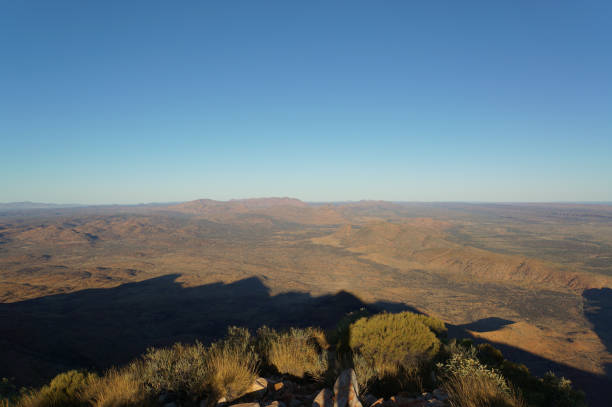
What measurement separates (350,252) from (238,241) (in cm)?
3863

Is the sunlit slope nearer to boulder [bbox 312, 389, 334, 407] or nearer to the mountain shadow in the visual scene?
the mountain shadow

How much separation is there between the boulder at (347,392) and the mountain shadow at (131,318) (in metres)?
17.6

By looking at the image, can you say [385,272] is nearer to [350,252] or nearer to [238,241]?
[350,252]

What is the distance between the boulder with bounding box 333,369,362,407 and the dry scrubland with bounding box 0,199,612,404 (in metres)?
2.62

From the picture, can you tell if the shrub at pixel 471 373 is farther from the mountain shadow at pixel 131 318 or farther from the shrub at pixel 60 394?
the mountain shadow at pixel 131 318

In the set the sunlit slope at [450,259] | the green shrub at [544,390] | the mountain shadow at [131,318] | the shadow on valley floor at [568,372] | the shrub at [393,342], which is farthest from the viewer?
the sunlit slope at [450,259]

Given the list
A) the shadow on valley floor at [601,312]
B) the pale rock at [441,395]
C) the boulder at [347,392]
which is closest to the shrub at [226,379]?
the boulder at [347,392]

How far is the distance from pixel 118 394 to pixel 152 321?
28.8 metres

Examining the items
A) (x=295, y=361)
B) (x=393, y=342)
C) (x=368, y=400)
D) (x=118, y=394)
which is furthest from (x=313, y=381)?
(x=118, y=394)

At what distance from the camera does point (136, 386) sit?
4.02 metres

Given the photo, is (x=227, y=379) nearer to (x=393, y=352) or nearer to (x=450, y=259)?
(x=393, y=352)

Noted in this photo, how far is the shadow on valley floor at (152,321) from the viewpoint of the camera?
1772 centimetres

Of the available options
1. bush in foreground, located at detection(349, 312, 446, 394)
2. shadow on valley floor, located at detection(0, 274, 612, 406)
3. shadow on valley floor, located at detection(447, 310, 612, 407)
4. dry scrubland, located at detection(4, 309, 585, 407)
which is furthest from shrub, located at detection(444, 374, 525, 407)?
shadow on valley floor, located at detection(447, 310, 612, 407)

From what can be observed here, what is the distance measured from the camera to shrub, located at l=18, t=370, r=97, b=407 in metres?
4.33
